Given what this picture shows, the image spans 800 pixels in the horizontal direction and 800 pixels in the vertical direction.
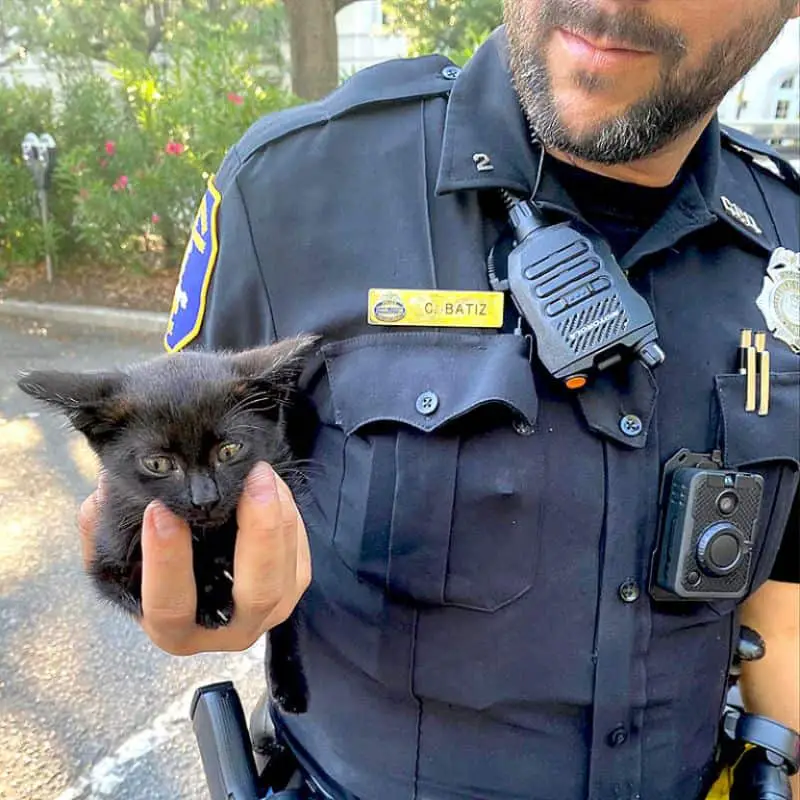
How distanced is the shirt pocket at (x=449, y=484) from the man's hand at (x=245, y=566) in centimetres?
16

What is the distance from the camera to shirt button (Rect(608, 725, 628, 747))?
1218mm

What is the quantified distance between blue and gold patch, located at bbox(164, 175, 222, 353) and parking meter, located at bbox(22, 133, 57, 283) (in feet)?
24.0

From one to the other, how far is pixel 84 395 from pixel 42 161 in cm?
754

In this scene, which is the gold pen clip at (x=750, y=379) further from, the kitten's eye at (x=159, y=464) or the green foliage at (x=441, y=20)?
the green foliage at (x=441, y=20)

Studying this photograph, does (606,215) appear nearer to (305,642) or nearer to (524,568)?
(524,568)

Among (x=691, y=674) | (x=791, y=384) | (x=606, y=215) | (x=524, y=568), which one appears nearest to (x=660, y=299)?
(x=606, y=215)

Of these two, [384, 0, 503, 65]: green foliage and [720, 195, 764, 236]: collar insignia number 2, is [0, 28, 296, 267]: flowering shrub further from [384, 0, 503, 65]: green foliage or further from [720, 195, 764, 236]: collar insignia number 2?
[720, 195, 764, 236]: collar insignia number 2

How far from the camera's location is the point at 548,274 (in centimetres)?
121

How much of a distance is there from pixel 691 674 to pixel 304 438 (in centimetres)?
73

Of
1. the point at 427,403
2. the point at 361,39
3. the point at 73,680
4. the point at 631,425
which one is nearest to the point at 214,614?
the point at 427,403

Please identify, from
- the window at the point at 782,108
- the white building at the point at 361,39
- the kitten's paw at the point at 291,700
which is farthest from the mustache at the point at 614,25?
the white building at the point at 361,39

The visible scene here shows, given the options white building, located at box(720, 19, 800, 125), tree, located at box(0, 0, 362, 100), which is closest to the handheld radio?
tree, located at box(0, 0, 362, 100)

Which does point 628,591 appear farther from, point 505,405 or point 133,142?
point 133,142

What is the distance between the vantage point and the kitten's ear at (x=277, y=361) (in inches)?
47.3
